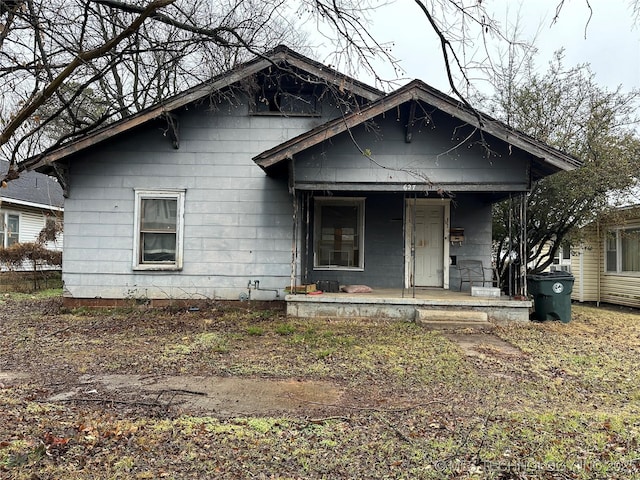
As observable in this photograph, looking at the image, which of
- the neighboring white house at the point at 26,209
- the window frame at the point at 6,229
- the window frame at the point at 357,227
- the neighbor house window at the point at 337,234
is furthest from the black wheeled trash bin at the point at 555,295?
the window frame at the point at 6,229

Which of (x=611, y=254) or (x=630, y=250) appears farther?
(x=611, y=254)

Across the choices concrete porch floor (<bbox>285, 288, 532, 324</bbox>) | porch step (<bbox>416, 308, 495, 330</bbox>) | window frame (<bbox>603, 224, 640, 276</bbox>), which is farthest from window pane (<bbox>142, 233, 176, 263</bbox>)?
window frame (<bbox>603, 224, 640, 276</bbox>)

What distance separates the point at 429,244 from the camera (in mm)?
10578

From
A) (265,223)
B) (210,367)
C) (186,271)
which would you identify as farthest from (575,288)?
(210,367)

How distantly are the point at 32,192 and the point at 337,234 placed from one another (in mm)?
15937

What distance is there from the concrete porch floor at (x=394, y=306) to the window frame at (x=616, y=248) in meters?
6.64

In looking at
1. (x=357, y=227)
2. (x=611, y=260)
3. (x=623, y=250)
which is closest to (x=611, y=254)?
(x=611, y=260)

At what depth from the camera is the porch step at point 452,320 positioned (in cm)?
816

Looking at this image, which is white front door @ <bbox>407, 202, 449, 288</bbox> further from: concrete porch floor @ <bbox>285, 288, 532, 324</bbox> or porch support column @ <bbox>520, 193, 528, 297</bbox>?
porch support column @ <bbox>520, 193, 528, 297</bbox>

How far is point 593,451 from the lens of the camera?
10.8 ft

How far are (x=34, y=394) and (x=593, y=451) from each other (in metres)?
5.09

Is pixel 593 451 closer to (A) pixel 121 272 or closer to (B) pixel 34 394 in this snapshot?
(B) pixel 34 394

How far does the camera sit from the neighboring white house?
1739cm

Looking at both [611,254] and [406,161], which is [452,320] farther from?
[611,254]
